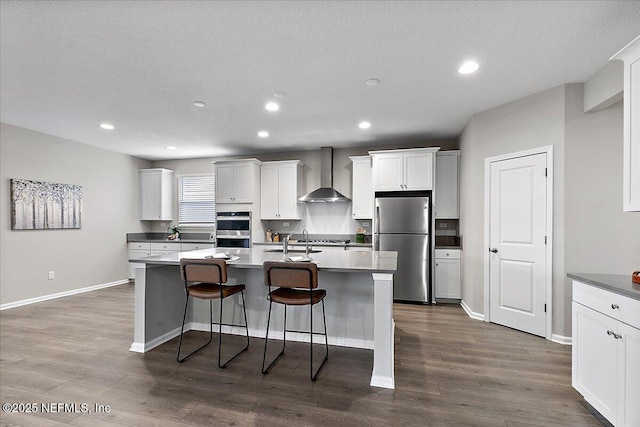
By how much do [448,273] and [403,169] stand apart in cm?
176

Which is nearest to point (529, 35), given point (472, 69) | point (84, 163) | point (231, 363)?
point (472, 69)

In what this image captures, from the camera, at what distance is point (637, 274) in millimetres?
1876

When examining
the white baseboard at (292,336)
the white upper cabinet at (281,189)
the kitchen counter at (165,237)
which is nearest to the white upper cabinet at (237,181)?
the white upper cabinet at (281,189)

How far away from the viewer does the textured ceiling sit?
2.05 metres

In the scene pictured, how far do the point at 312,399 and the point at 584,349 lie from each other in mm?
1817

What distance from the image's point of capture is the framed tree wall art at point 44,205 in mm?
4508

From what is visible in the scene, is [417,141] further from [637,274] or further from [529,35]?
[637,274]

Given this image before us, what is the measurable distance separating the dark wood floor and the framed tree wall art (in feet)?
6.16

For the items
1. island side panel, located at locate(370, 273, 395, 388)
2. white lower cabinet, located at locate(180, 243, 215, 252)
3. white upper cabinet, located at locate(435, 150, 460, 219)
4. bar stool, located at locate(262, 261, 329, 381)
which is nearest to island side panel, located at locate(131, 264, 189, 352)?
bar stool, located at locate(262, 261, 329, 381)

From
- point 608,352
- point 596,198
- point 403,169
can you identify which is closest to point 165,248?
point 403,169

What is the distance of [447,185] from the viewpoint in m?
5.06

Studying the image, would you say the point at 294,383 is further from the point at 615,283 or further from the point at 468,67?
the point at 468,67

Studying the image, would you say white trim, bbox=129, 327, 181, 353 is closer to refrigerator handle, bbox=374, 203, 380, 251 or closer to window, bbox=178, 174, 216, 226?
refrigerator handle, bbox=374, 203, 380, 251

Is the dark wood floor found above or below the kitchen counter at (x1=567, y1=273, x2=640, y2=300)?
below
